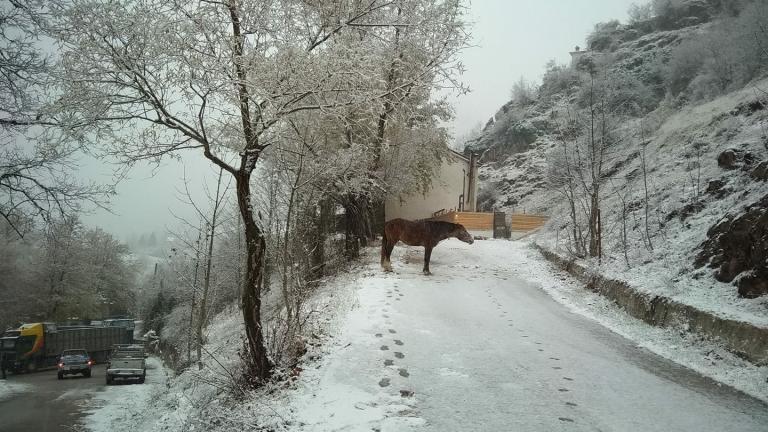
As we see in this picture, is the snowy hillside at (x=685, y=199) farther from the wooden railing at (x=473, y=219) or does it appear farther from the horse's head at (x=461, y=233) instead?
the wooden railing at (x=473, y=219)

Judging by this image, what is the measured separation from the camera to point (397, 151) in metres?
19.6

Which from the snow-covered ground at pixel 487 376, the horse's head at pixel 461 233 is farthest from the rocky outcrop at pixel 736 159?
the horse's head at pixel 461 233

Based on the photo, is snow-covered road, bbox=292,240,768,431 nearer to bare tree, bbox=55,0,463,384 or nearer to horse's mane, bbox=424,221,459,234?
bare tree, bbox=55,0,463,384

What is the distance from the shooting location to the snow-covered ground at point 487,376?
4.82 metres

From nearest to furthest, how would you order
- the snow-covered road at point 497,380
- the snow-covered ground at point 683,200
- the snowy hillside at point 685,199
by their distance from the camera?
1. the snow-covered road at point 497,380
2. the snowy hillside at point 685,199
3. the snow-covered ground at point 683,200

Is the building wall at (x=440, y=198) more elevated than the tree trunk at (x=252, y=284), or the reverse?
the building wall at (x=440, y=198)

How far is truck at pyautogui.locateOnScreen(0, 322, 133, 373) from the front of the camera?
91.7ft

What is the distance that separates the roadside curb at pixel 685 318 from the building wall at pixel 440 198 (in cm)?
1698

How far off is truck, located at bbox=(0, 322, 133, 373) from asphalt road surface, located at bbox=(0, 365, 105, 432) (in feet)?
4.34

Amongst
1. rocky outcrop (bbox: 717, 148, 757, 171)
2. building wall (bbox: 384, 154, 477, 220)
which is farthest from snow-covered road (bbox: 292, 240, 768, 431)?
building wall (bbox: 384, 154, 477, 220)

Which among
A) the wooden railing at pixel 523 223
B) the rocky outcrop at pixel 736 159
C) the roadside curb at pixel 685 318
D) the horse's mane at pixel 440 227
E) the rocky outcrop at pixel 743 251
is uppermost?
the rocky outcrop at pixel 736 159

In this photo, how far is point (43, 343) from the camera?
30391mm

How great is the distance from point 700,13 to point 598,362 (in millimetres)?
55494

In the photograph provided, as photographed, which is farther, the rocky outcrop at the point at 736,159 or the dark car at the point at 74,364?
the dark car at the point at 74,364
